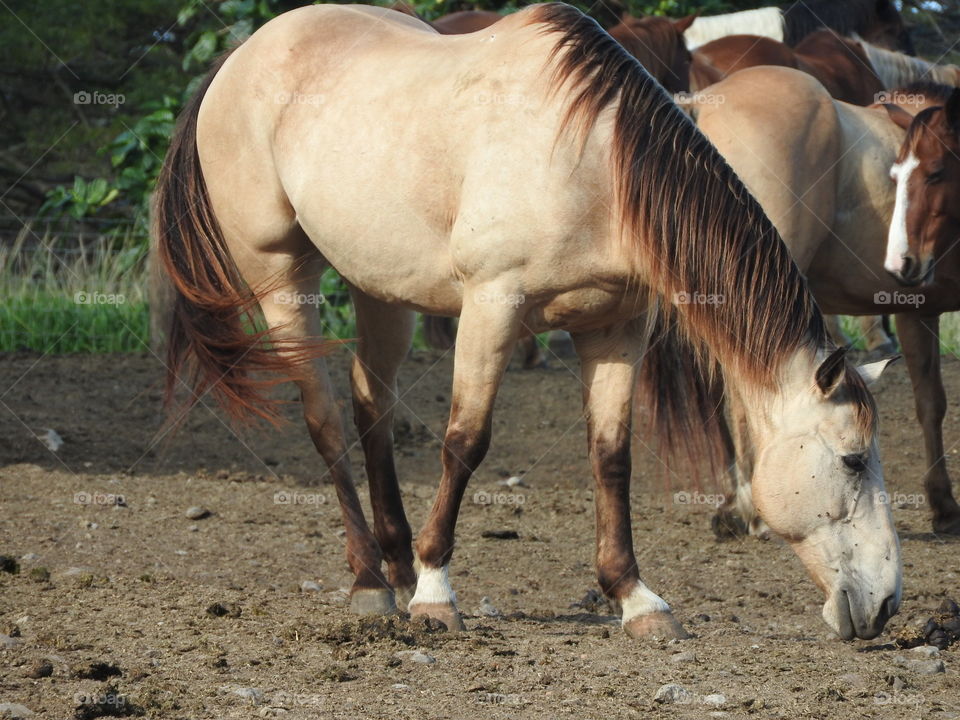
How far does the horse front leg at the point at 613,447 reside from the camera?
360 centimetres

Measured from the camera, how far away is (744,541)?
505cm

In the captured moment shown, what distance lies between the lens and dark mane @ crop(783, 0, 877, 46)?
968 centimetres

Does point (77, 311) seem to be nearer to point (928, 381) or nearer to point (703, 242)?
point (928, 381)

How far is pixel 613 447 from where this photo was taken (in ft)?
12.1

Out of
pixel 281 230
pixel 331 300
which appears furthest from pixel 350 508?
pixel 331 300

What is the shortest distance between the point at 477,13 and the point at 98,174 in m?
8.89

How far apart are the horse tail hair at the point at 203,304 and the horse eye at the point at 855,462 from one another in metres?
1.78

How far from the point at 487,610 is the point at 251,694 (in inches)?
50.5

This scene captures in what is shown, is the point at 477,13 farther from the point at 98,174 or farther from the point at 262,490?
the point at 98,174

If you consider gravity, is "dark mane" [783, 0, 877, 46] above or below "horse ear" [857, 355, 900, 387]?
below

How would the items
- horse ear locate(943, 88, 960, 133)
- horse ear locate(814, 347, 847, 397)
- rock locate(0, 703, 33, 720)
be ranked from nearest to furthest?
rock locate(0, 703, 33, 720) → horse ear locate(814, 347, 847, 397) → horse ear locate(943, 88, 960, 133)

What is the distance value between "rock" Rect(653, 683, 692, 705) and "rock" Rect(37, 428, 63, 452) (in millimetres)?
4161

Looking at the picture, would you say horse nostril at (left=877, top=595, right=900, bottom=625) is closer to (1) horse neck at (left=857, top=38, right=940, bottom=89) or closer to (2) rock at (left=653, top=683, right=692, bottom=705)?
(2) rock at (left=653, top=683, right=692, bottom=705)

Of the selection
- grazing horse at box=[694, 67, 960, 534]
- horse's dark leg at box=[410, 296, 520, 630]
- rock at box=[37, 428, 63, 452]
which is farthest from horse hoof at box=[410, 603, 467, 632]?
rock at box=[37, 428, 63, 452]
